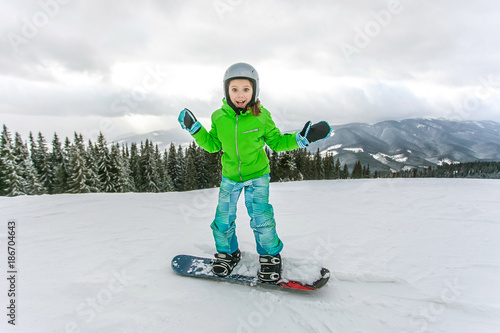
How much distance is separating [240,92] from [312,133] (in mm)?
1166

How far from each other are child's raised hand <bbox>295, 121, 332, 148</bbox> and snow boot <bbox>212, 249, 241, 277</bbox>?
194 centimetres

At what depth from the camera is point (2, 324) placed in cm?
223

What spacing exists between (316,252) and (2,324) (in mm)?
3996

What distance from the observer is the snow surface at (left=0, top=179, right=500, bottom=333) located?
94.4 inches

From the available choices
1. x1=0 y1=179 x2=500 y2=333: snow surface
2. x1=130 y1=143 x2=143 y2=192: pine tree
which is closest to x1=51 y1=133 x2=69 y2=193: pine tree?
x1=130 y1=143 x2=143 y2=192: pine tree

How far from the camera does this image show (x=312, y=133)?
3.23 metres

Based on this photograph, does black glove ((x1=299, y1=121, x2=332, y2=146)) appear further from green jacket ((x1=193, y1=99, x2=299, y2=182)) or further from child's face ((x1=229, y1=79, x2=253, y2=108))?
child's face ((x1=229, y1=79, x2=253, y2=108))

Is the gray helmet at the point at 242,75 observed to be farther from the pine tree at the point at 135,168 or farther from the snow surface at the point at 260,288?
the pine tree at the point at 135,168

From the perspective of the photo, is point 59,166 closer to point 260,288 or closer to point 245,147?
point 245,147

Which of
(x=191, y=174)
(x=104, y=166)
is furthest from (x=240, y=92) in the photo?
(x=191, y=174)

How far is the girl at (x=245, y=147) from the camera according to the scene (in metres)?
3.39

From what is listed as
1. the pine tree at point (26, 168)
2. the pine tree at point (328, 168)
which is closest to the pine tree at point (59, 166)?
the pine tree at point (26, 168)

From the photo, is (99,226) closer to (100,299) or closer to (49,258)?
(49,258)

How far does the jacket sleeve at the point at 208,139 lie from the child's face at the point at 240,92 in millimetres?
501
